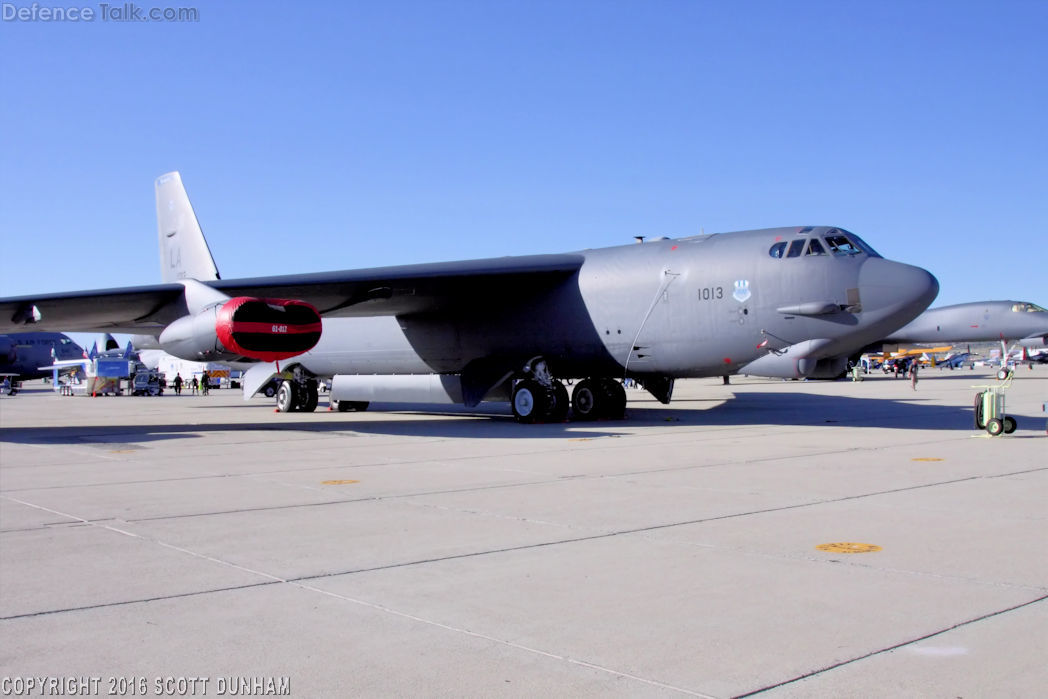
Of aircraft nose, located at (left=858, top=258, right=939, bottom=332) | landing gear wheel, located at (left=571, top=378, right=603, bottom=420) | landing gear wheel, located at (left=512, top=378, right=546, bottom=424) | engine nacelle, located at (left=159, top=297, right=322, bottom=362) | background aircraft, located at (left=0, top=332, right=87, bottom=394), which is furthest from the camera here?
background aircraft, located at (left=0, top=332, right=87, bottom=394)

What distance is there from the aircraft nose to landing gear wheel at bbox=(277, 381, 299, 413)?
1597cm

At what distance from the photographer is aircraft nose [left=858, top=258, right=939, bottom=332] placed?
601 inches

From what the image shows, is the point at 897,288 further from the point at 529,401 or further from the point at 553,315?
the point at 529,401

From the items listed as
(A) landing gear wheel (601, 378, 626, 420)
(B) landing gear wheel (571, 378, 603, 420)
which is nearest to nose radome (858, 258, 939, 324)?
(A) landing gear wheel (601, 378, 626, 420)

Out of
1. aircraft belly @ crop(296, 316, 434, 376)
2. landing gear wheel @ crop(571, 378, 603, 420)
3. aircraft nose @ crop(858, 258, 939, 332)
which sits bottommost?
landing gear wheel @ crop(571, 378, 603, 420)

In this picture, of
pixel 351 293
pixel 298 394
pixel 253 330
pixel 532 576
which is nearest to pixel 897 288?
pixel 351 293

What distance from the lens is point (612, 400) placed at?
20.5 meters

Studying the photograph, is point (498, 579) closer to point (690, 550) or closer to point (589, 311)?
point (690, 550)

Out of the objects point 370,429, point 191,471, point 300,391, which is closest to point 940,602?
point 191,471

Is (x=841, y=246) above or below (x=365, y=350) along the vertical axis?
above

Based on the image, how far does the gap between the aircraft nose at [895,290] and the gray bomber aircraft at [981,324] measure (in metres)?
36.7

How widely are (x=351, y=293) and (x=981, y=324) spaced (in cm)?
4305

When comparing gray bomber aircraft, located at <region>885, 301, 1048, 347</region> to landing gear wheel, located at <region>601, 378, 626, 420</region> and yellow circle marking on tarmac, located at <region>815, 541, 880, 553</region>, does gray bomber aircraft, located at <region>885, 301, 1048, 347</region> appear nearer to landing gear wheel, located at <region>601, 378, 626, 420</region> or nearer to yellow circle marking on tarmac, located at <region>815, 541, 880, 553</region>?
landing gear wheel, located at <region>601, 378, 626, 420</region>

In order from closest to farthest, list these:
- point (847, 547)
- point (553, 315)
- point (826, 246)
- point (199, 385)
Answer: point (847, 547) < point (826, 246) < point (553, 315) < point (199, 385)
